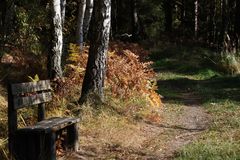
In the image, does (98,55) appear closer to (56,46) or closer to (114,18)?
(56,46)

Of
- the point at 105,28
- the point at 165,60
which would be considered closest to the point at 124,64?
the point at 105,28

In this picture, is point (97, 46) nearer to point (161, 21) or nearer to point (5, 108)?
point (5, 108)

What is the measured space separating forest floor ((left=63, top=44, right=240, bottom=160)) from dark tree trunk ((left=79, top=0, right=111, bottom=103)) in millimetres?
1182

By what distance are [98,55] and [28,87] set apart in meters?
3.01

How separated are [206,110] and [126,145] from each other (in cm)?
427

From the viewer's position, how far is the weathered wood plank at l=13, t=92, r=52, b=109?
728 cm

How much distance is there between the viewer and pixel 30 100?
7.82 meters

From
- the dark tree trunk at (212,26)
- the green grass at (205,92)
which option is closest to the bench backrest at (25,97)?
the green grass at (205,92)

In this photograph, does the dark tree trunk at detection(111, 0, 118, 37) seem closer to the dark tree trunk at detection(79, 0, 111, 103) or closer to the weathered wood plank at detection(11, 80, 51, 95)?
the dark tree trunk at detection(79, 0, 111, 103)

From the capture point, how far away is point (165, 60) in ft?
84.4

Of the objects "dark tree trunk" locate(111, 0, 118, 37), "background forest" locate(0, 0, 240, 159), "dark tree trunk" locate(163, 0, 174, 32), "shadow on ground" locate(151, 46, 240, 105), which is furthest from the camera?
"dark tree trunk" locate(163, 0, 174, 32)

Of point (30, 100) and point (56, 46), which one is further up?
point (56, 46)

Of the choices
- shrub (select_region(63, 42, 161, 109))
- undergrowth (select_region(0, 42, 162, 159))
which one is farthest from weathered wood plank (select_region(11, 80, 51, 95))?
shrub (select_region(63, 42, 161, 109))

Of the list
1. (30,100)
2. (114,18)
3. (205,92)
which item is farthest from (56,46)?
(114,18)
